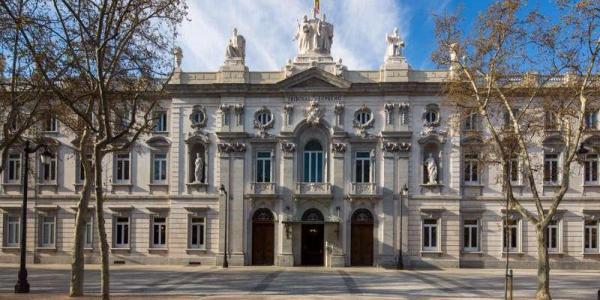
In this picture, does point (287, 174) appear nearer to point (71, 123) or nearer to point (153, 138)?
point (153, 138)

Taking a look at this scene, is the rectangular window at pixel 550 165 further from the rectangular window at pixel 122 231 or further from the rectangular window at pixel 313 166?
the rectangular window at pixel 122 231

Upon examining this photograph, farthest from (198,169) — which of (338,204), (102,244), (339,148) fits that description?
(102,244)

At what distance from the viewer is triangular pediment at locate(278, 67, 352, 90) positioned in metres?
46.1

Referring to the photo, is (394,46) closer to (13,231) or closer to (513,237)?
(513,237)

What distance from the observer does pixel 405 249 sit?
45375 mm

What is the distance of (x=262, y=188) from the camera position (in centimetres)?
4634

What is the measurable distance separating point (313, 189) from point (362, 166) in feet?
12.1

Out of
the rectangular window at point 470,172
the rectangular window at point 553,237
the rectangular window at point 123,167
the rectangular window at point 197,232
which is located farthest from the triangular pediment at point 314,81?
the rectangular window at point 553,237

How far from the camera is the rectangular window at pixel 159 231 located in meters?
47.4

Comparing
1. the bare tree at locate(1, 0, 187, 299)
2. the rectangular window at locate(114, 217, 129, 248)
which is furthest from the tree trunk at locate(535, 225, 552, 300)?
the rectangular window at locate(114, 217, 129, 248)

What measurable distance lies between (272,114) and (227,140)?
3573 mm

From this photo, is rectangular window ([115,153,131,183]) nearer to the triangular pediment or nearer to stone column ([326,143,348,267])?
the triangular pediment

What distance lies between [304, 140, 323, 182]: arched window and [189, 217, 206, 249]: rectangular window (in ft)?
25.9

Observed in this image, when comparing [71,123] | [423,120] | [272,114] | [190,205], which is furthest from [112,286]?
[423,120]
